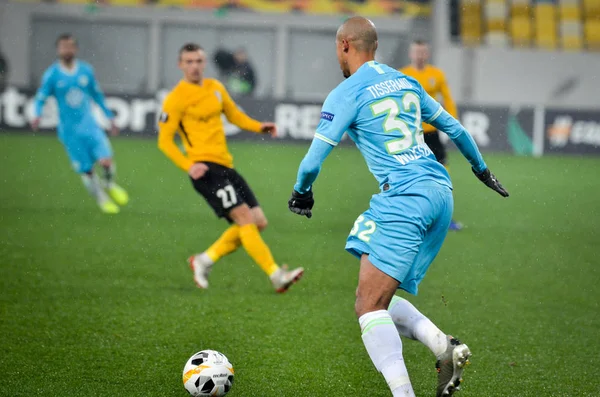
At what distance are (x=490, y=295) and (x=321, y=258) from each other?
1.99m

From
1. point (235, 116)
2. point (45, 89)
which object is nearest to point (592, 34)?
point (45, 89)

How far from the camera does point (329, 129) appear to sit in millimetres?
Answer: 4352

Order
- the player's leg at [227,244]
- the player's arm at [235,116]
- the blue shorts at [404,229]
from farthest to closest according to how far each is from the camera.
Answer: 1. the player's arm at [235,116]
2. the player's leg at [227,244]
3. the blue shorts at [404,229]

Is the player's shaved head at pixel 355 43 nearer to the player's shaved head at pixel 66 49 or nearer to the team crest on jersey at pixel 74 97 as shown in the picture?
the player's shaved head at pixel 66 49

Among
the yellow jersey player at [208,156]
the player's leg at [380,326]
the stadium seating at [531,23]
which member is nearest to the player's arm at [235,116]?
the yellow jersey player at [208,156]

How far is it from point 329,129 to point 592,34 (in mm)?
22794

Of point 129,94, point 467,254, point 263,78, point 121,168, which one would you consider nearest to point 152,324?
point 467,254

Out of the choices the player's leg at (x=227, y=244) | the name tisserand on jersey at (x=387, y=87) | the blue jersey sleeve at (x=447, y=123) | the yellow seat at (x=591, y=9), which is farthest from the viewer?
the yellow seat at (x=591, y=9)

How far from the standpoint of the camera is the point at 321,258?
898 cm

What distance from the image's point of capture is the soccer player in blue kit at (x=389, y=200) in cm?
430

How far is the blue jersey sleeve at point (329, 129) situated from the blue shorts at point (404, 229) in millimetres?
357

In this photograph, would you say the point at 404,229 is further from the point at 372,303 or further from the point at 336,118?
the point at 336,118

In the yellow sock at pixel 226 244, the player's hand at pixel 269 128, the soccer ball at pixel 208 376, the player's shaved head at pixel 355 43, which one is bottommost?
the yellow sock at pixel 226 244

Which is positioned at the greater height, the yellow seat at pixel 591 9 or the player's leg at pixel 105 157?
the yellow seat at pixel 591 9
